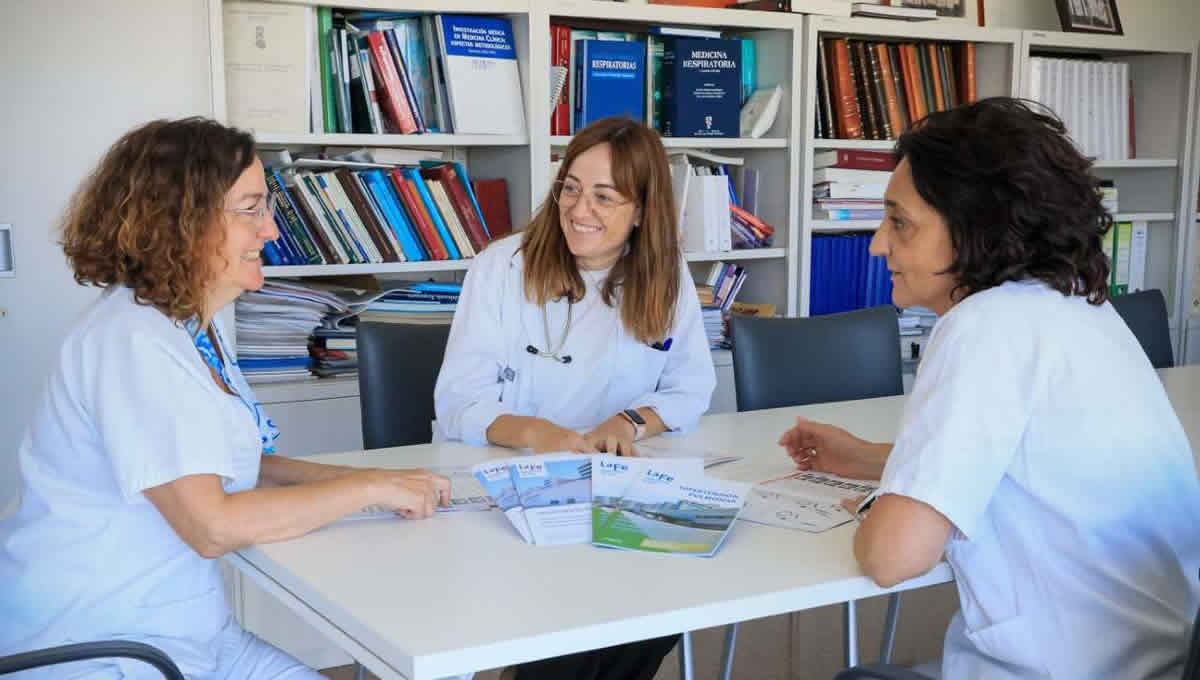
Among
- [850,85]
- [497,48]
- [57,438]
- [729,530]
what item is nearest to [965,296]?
[729,530]

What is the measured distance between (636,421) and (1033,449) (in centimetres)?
95

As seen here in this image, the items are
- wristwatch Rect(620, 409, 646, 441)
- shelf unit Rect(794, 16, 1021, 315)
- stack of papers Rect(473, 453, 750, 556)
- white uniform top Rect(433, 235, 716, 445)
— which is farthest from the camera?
shelf unit Rect(794, 16, 1021, 315)

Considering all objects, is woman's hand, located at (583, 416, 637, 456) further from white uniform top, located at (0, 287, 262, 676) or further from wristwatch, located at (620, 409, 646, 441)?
white uniform top, located at (0, 287, 262, 676)

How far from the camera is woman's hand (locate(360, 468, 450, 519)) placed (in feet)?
5.58

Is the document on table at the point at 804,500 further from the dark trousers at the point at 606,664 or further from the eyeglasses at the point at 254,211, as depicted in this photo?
the eyeglasses at the point at 254,211

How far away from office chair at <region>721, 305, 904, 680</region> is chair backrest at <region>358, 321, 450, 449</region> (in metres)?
0.65

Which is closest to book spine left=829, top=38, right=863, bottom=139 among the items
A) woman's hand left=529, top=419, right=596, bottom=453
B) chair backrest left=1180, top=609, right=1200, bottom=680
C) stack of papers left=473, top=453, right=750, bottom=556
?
woman's hand left=529, top=419, right=596, bottom=453

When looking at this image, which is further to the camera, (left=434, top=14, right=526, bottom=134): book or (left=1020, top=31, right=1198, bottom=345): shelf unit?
(left=1020, top=31, right=1198, bottom=345): shelf unit

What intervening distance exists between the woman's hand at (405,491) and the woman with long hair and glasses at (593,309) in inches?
22.8

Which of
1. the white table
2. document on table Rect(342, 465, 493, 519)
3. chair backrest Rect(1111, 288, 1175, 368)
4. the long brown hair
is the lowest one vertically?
the white table

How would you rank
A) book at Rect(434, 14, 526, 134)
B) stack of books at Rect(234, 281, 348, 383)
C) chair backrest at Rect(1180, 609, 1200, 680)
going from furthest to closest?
book at Rect(434, 14, 526, 134), stack of books at Rect(234, 281, 348, 383), chair backrest at Rect(1180, 609, 1200, 680)

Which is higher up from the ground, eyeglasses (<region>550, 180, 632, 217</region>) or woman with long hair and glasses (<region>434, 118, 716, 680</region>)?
eyeglasses (<region>550, 180, 632, 217</region>)

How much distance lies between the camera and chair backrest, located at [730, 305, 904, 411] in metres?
2.72

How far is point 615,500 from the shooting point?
1764 millimetres
